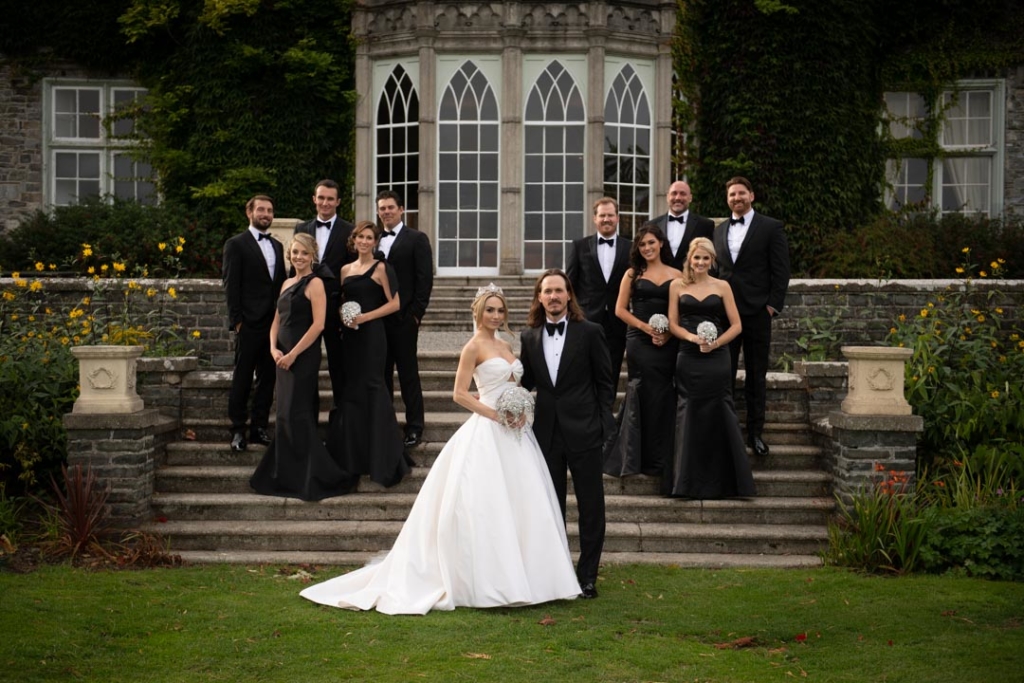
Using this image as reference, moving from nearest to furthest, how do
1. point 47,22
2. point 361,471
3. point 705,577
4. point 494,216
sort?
point 705,577 < point 361,471 < point 494,216 < point 47,22

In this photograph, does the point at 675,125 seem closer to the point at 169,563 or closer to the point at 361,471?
the point at 361,471

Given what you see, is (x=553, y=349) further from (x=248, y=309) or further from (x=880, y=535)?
(x=248, y=309)

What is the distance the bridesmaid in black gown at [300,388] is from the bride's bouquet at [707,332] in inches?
107

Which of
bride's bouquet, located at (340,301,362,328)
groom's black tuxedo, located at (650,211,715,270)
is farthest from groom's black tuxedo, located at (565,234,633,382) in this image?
bride's bouquet, located at (340,301,362,328)

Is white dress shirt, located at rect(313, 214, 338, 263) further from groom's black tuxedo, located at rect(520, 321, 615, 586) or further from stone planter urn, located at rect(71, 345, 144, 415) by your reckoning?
groom's black tuxedo, located at rect(520, 321, 615, 586)

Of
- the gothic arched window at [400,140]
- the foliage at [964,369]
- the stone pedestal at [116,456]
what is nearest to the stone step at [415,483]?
the stone pedestal at [116,456]

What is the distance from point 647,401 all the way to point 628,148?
6753 mm

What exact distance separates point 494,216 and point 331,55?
3046 mm

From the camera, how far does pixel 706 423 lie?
816 centimetres

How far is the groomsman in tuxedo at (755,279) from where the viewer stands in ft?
28.0

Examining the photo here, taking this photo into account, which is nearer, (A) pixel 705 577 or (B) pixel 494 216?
(A) pixel 705 577

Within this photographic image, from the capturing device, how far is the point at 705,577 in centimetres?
738

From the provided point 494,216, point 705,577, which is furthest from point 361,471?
point 494,216

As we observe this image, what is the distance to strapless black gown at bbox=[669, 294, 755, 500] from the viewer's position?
321 inches
